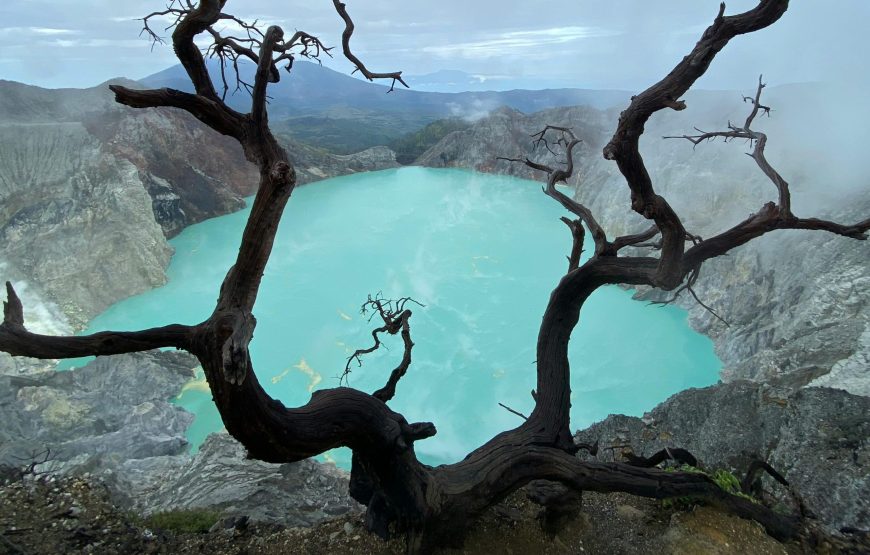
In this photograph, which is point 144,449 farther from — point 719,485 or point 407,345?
point 719,485

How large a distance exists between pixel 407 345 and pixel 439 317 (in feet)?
53.5

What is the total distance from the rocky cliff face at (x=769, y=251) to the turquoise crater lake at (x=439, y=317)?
73.3 inches

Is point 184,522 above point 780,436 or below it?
below

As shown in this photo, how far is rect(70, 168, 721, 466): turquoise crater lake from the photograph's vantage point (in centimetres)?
1582

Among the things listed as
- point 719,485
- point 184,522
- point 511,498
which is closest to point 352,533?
point 511,498

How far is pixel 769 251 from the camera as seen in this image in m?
16.1

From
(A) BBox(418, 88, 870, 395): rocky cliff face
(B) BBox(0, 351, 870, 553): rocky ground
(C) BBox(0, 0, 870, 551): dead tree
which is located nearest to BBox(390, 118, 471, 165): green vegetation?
(A) BBox(418, 88, 870, 395): rocky cliff face

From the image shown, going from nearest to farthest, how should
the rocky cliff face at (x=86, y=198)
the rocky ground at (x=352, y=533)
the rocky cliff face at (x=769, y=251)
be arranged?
the rocky ground at (x=352, y=533) < the rocky cliff face at (x=769, y=251) < the rocky cliff face at (x=86, y=198)

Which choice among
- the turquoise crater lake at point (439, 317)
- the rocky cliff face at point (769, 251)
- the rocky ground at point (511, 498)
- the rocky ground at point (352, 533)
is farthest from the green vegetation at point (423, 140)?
the rocky ground at point (352, 533)

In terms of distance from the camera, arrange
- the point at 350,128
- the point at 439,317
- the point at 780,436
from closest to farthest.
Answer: the point at 780,436
the point at 439,317
the point at 350,128

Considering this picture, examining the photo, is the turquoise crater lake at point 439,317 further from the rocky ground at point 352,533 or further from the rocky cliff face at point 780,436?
the rocky ground at point 352,533

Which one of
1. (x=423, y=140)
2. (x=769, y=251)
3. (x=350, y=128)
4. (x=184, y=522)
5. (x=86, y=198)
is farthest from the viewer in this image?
(x=350, y=128)

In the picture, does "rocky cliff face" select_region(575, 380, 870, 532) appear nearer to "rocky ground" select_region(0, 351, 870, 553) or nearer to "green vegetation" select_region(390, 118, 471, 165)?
"rocky ground" select_region(0, 351, 870, 553)

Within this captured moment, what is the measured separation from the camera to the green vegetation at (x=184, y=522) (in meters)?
4.84
